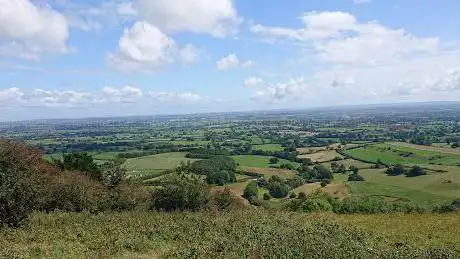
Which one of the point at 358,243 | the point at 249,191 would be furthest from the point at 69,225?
the point at 249,191

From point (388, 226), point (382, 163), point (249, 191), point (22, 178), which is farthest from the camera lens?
point (382, 163)

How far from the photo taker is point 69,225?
20.2 meters

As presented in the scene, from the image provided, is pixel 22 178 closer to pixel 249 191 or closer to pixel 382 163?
pixel 249 191

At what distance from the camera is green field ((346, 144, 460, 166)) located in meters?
87.4

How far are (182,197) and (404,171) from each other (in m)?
59.0

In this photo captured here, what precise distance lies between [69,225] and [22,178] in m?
2.87

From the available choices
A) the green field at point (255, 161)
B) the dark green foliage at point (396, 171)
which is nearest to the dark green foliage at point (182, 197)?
the dark green foliage at point (396, 171)

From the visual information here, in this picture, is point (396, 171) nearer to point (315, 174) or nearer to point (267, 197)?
point (315, 174)

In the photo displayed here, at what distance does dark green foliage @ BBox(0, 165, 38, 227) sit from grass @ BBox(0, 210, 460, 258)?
709 mm

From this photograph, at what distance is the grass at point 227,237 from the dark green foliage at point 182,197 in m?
5.93

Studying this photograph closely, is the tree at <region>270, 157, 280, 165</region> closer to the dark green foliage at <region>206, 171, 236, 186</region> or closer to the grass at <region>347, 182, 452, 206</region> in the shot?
the dark green foliage at <region>206, 171, 236, 186</region>

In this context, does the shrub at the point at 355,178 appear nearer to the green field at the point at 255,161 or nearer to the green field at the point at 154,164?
the green field at the point at 255,161

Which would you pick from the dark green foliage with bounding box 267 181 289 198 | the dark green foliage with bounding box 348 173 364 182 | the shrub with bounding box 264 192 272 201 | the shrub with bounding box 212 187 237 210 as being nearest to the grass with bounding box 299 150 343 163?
the dark green foliage with bounding box 348 173 364 182

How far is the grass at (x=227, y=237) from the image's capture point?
1502cm
